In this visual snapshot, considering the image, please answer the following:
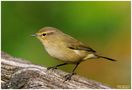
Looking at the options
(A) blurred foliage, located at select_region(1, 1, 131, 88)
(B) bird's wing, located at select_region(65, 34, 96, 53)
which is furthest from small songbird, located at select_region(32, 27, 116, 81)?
(A) blurred foliage, located at select_region(1, 1, 131, 88)

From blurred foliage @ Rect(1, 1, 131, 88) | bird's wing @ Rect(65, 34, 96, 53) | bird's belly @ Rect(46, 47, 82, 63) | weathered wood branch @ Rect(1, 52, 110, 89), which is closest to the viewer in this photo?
weathered wood branch @ Rect(1, 52, 110, 89)

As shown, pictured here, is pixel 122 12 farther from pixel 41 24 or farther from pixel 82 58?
pixel 82 58

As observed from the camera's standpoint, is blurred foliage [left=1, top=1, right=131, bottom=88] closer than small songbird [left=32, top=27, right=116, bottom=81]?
No

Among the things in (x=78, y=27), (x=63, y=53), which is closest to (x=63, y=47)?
(x=63, y=53)

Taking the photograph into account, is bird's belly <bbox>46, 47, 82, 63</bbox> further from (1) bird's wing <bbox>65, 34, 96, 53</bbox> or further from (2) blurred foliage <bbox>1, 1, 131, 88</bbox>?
(2) blurred foliage <bbox>1, 1, 131, 88</bbox>

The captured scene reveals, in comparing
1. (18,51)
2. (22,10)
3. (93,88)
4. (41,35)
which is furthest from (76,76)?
(22,10)

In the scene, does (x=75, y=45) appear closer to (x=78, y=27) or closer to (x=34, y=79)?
(x=34, y=79)

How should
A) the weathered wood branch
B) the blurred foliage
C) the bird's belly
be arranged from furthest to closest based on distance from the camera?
the blurred foliage → the bird's belly → the weathered wood branch
